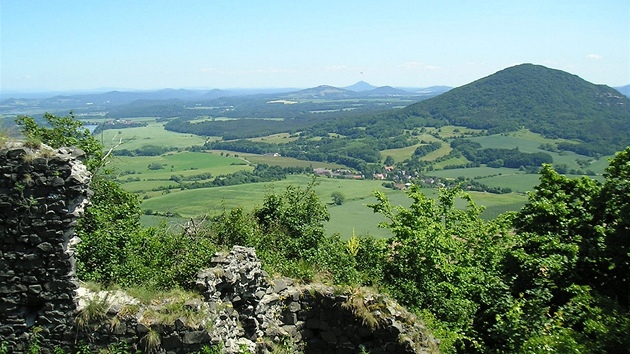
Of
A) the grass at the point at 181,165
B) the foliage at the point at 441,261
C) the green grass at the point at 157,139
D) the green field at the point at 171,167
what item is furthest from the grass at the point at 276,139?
the foliage at the point at 441,261

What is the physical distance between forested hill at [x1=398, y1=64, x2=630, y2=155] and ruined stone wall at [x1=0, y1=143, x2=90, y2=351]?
80241mm

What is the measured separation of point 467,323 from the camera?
36.8 feet

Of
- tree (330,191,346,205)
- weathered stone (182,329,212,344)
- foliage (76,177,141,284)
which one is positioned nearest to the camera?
weathered stone (182,329,212,344)

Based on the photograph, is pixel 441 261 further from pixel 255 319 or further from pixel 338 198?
pixel 338 198

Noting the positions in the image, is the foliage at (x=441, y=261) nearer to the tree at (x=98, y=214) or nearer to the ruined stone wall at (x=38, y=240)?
the tree at (x=98, y=214)

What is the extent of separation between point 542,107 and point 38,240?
11047 centimetres

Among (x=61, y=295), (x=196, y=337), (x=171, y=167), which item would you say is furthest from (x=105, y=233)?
(x=171, y=167)

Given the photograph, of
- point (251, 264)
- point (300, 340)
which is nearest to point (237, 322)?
point (251, 264)

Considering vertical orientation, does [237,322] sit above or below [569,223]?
below

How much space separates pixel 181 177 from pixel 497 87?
301 feet

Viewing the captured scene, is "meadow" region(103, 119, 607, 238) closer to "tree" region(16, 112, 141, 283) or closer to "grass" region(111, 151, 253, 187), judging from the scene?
"grass" region(111, 151, 253, 187)

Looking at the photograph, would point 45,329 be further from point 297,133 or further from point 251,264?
point 297,133

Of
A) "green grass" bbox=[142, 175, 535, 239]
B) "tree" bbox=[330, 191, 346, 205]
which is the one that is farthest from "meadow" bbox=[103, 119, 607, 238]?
"tree" bbox=[330, 191, 346, 205]

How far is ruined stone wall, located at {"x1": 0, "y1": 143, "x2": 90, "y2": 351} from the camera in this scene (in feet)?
23.4
